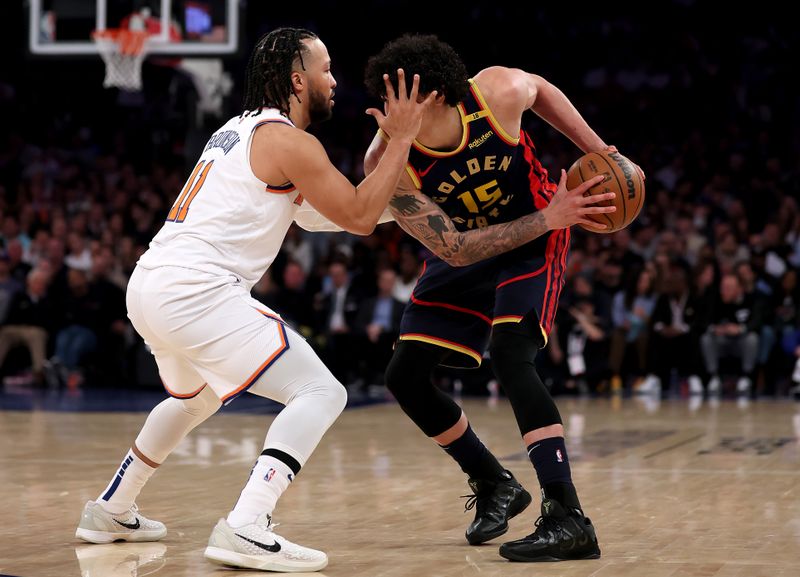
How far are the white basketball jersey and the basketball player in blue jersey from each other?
23.2 inches

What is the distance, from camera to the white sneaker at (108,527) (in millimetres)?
4488

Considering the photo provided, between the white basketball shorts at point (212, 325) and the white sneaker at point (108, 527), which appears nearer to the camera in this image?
→ the white basketball shorts at point (212, 325)

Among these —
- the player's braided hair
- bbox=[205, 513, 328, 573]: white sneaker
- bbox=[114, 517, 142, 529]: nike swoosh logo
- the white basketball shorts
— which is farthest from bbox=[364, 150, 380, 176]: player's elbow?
bbox=[114, 517, 142, 529]: nike swoosh logo

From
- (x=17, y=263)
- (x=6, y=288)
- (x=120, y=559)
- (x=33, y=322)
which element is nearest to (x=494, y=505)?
(x=120, y=559)

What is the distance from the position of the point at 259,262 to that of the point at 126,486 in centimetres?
108

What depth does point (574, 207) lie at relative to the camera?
173 inches

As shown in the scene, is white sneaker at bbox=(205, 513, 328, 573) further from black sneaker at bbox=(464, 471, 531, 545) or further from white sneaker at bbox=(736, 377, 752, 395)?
white sneaker at bbox=(736, 377, 752, 395)

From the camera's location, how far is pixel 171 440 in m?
4.52

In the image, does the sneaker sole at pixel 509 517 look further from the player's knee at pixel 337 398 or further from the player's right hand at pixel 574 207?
the player's right hand at pixel 574 207

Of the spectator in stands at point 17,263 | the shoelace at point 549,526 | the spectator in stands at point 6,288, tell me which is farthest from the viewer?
the spectator in stands at point 17,263

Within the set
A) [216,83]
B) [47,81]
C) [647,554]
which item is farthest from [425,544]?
[47,81]

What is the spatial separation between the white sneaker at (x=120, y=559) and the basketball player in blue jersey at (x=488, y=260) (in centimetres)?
114

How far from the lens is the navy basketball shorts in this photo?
15.2ft

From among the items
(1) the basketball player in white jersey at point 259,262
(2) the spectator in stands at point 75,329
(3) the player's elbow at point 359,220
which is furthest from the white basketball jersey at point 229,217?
(2) the spectator in stands at point 75,329
